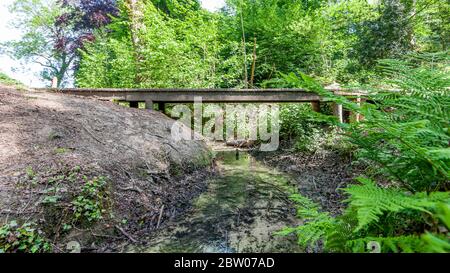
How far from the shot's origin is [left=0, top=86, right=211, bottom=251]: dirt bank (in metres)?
2.15

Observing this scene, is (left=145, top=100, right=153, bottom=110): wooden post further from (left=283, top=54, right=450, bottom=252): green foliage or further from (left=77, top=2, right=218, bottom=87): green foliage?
(left=283, top=54, right=450, bottom=252): green foliage

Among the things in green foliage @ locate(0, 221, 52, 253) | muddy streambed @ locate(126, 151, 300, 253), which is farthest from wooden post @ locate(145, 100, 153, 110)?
green foliage @ locate(0, 221, 52, 253)

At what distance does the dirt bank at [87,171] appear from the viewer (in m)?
2.15

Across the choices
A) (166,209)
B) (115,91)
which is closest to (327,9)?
(115,91)

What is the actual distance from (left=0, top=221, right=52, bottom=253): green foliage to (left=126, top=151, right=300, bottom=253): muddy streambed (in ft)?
2.24

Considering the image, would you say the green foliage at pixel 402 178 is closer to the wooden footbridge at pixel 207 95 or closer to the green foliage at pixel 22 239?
the green foliage at pixel 22 239

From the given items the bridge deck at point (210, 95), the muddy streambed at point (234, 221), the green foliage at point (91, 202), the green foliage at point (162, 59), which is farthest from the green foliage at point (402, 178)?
the green foliage at point (162, 59)

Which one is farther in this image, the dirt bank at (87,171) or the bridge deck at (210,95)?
the bridge deck at (210,95)

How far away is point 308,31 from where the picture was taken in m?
10.1
